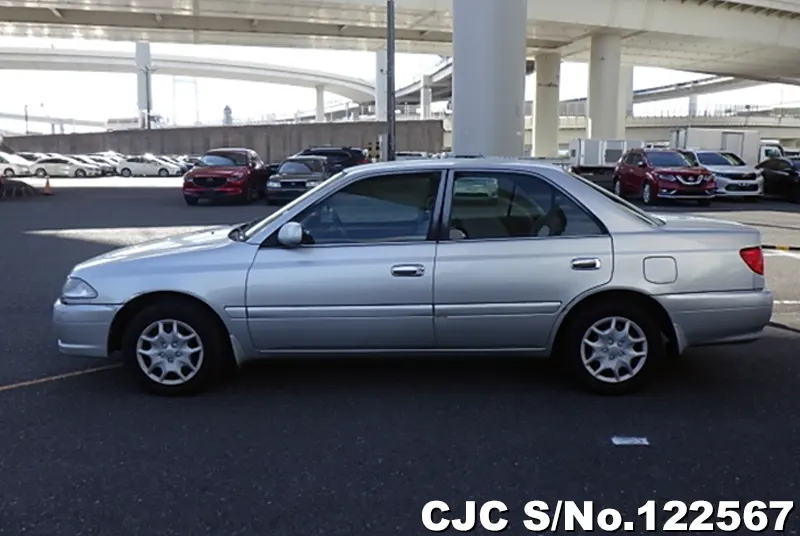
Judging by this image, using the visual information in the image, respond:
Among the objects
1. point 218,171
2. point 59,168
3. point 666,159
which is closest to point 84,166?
point 59,168

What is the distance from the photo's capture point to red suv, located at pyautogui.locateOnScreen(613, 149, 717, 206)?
20.6m

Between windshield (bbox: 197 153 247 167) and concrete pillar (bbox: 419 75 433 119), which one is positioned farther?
concrete pillar (bbox: 419 75 433 119)

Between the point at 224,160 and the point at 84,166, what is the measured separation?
98.8 feet

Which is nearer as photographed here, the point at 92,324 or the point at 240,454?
the point at 240,454

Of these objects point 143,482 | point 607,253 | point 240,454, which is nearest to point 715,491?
point 607,253

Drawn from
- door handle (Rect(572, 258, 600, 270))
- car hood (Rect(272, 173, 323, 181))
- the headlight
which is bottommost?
the headlight

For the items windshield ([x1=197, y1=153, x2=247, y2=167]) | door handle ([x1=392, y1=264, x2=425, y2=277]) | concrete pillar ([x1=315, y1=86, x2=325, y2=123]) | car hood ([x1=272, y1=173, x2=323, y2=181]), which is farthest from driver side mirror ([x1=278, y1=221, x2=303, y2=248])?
concrete pillar ([x1=315, y1=86, x2=325, y2=123])

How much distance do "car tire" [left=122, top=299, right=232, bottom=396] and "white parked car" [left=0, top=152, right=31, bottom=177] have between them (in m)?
44.2

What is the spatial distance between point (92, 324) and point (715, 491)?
3921 millimetres

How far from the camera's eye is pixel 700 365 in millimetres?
5766

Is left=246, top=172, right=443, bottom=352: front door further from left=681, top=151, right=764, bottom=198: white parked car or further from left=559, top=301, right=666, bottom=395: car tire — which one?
left=681, top=151, right=764, bottom=198: white parked car

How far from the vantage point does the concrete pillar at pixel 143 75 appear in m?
82.4

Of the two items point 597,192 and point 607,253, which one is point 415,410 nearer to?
point 607,253

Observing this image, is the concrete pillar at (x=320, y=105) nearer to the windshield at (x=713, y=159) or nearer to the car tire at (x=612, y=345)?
the windshield at (x=713, y=159)
